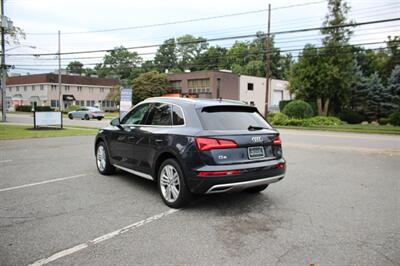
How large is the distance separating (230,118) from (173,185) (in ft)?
4.56

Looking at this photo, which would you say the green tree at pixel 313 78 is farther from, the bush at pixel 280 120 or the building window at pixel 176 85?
the building window at pixel 176 85

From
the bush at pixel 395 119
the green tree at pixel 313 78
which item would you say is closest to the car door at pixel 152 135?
the bush at pixel 395 119

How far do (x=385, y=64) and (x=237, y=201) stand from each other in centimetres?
4863

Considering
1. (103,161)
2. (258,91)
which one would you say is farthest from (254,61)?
(103,161)

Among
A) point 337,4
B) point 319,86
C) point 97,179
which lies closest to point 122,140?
point 97,179

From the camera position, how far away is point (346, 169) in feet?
26.9

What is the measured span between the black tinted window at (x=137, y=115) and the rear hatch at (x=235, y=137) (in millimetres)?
1483

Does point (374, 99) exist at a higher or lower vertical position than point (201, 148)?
higher

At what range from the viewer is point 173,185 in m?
4.86

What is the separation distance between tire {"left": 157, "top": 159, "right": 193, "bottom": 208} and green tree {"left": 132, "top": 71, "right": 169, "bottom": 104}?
156ft

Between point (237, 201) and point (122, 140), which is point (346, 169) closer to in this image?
point (237, 201)

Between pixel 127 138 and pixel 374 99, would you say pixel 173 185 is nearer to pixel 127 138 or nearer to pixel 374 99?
pixel 127 138

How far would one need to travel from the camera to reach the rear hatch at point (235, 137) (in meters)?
4.44

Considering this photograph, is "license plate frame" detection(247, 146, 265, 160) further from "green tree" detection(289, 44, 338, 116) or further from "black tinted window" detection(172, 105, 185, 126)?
"green tree" detection(289, 44, 338, 116)
